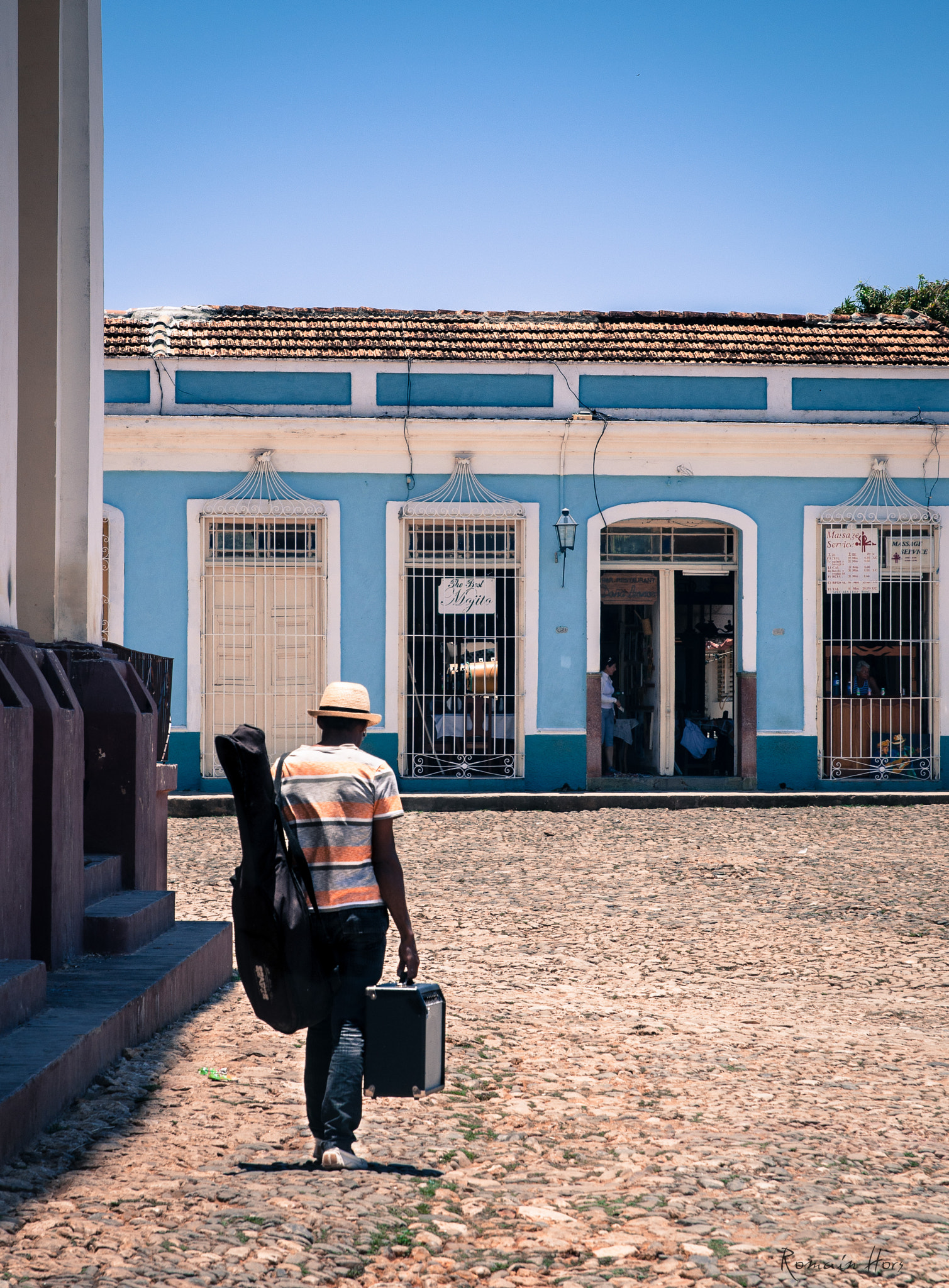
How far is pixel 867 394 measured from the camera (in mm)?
16359

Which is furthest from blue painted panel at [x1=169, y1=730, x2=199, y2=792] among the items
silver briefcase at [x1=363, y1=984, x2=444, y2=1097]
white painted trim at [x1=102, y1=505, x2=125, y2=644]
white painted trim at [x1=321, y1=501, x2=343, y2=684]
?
silver briefcase at [x1=363, y1=984, x2=444, y2=1097]

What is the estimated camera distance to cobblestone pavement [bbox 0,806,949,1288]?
3.33 metres

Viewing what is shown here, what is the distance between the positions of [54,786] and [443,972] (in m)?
2.49

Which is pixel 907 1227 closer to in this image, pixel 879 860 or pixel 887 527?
pixel 879 860

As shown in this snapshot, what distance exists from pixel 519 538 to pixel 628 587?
1456 millimetres

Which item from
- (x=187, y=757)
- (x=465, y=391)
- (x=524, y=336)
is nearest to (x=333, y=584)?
Result: (x=187, y=757)

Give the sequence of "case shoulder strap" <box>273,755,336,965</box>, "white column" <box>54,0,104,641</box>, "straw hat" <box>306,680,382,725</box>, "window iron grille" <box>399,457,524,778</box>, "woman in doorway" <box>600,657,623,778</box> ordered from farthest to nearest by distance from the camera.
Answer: "woman in doorway" <box>600,657,623,778</box> < "window iron grille" <box>399,457,524,778</box> < "white column" <box>54,0,104,641</box> < "straw hat" <box>306,680,382,725</box> < "case shoulder strap" <box>273,755,336,965</box>

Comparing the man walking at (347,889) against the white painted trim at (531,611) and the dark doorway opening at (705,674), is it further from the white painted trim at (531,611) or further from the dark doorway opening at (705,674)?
the dark doorway opening at (705,674)

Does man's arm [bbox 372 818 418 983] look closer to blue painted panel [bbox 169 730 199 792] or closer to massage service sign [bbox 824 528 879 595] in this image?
blue painted panel [bbox 169 730 199 792]

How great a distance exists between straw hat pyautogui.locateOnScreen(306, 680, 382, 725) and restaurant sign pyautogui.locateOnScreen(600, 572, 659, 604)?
39.8 ft

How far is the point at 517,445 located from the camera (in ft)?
52.2

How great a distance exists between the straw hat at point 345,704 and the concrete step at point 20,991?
1.30m

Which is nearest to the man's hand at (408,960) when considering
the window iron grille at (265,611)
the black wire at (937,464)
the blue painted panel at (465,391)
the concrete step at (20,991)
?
the concrete step at (20,991)

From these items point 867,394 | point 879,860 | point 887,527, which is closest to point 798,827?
point 879,860
